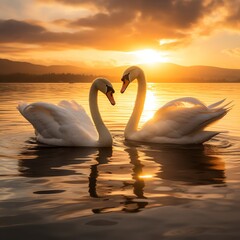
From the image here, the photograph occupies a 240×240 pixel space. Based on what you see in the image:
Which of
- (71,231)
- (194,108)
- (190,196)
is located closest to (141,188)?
(190,196)

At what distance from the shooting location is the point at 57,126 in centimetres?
1070

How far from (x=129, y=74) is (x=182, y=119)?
2543mm

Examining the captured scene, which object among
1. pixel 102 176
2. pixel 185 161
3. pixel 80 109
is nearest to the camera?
pixel 102 176

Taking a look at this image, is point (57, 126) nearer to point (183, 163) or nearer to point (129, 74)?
point (129, 74)

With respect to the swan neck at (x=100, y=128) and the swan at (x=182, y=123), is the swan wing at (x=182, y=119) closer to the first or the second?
the swan at (x=182, y=123)

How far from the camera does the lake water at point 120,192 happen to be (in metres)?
4.97

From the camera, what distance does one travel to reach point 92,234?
15.8 ft

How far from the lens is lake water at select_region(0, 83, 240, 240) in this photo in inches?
196

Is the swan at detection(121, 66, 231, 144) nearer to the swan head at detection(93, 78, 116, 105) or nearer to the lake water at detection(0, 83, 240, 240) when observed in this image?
the lake water at detection(0, 83, 240, 240)

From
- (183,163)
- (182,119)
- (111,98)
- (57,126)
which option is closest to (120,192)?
(183,163)

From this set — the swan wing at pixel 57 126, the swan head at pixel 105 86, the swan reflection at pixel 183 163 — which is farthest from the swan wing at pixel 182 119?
the swan wing at pixel 57 126

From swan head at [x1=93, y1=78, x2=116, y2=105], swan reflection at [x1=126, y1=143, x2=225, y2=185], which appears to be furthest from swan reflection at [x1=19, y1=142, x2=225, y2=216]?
swan head at [x1=93, y1=78, x2=116, y2=105]

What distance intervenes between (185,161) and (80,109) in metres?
3.93

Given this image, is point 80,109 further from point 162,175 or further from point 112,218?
point 112,218
